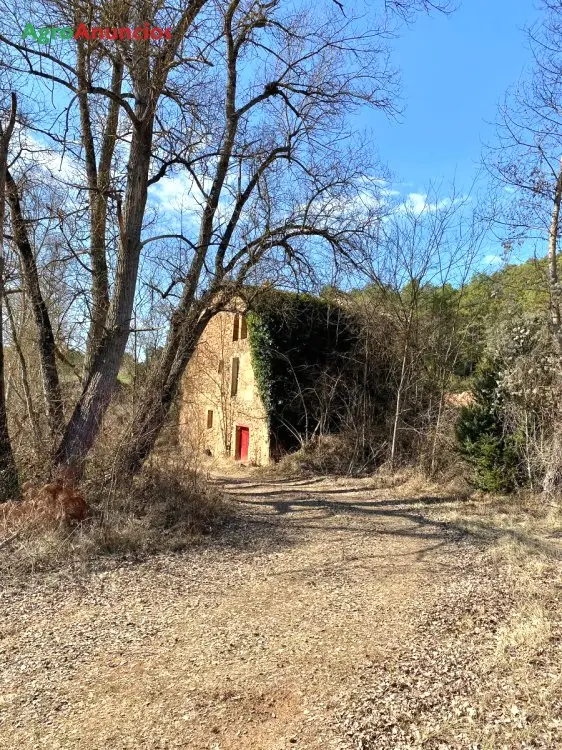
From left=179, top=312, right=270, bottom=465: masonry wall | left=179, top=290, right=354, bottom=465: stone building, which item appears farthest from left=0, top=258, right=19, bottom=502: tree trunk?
left=179, top=312, right=270, bottom=465: masonry wall

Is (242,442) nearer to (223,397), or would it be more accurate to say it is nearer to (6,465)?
(223,397)

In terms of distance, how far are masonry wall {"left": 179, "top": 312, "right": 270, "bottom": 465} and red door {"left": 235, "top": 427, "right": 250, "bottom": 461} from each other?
179mm

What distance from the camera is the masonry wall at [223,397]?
1769 cm

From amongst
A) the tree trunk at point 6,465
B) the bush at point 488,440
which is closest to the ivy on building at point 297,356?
the bush at point 488,440

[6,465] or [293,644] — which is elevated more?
[6,465]

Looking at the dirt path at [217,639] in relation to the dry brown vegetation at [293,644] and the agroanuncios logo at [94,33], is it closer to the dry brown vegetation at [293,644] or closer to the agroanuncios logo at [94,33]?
the dry brown vegetation at [293,644]

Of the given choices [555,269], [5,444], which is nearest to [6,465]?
[5,444]

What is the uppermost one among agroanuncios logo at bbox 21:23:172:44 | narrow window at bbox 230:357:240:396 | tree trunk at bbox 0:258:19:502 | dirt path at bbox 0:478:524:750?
agroanuncios logo at bbox 21:23:172:44

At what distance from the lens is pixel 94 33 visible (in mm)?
7305

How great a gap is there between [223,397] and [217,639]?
15.8 metres

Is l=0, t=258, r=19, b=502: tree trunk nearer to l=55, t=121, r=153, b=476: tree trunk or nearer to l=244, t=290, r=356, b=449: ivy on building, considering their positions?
l=55, t=121, r=153, b=476: tree trunk

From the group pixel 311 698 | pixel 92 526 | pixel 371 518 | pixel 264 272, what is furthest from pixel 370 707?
pixel 264 272

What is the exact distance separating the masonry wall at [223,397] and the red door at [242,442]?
18 centimetres

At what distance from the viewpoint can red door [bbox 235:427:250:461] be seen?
18.6 metres
